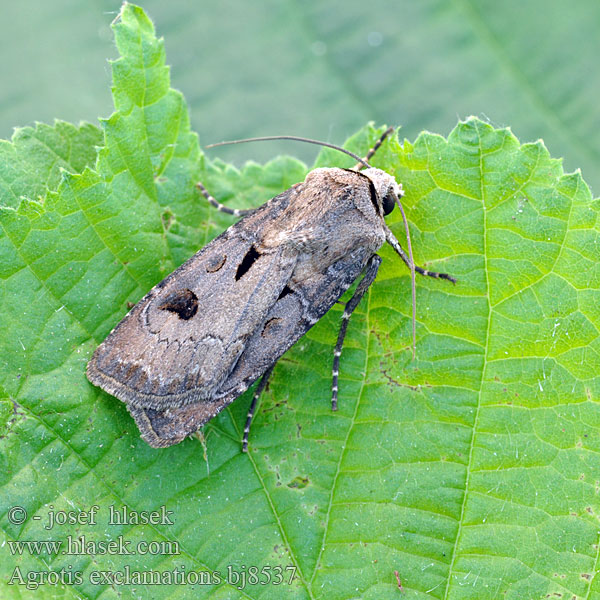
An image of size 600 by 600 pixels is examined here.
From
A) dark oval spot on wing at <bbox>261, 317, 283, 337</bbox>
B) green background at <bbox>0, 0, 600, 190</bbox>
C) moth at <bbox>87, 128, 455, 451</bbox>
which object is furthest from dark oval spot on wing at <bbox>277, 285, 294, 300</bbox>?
green background at <bbox>0, 0, 600, 190</bbox>

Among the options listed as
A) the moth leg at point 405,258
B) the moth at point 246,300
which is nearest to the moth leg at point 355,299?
the moth at point 246,300

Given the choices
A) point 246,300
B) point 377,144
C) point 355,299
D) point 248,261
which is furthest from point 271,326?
point 377,144

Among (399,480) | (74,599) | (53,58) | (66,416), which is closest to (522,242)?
(399,480)

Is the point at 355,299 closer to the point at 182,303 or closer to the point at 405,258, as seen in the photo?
the point at 405,258

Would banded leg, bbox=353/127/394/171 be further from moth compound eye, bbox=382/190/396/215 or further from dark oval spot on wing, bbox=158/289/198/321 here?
dark oval spot on wing, bbox=158/289/198/321

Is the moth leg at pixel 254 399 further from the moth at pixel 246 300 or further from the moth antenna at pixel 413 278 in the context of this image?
the moth antenna at pixel 413 278

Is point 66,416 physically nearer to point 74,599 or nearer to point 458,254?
point 74,599

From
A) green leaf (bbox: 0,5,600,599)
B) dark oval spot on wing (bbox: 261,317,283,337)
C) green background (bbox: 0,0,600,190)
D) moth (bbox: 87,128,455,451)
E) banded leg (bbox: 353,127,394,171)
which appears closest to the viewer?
green leaf (bbox: 0,5,600,599)
